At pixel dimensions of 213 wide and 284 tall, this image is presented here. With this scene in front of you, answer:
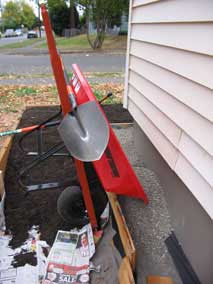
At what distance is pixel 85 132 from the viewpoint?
173 cm

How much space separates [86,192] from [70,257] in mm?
486

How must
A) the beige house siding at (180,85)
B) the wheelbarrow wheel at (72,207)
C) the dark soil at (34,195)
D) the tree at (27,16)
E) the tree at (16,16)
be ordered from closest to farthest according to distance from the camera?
the beige house siding at (180,85)
the wheelbarrow wheel at (72,207)
the dark soil at (34,195)
the tree at (16,16)
the tree at (27,16)

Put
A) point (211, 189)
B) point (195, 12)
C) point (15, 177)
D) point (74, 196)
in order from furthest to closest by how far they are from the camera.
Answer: point (15, 177) → point (74, 196) → point (195, 12) → point (211, 189)

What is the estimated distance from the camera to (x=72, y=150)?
1.68 meters

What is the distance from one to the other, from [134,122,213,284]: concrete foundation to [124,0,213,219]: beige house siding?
0.14m

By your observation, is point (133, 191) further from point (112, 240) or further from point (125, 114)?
point (125, 114)

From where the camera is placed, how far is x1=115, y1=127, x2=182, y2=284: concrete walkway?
1.78 metres

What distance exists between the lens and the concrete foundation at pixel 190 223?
1.62m

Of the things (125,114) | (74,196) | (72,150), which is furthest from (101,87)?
(72,150)

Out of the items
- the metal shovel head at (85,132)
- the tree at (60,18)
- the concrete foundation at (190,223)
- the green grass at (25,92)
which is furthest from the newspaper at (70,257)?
the tree at (60,18)

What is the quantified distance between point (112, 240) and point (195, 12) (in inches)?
60.9

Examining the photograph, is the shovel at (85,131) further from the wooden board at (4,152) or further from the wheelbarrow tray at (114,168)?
the wooden board at (4,152)

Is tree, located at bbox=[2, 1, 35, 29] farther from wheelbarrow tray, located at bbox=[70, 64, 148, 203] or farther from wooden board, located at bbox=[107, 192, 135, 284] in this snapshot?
wooden board, located at bbox=[107, 192, 135, 284]

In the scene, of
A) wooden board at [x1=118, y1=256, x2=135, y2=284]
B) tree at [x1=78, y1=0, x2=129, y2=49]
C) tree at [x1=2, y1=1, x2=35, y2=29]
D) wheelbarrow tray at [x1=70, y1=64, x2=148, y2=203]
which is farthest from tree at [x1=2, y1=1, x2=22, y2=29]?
wooden board at [x1=118, y1=256, x2=135, y2=284]
